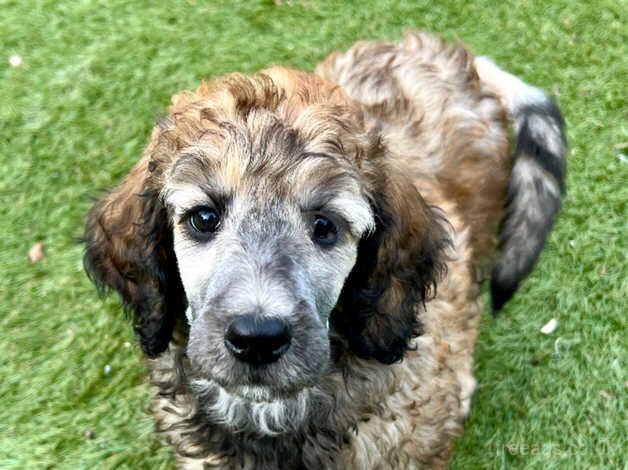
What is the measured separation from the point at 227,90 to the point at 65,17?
3.34m

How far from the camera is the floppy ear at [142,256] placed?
2.64m

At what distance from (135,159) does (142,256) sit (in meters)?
2.24

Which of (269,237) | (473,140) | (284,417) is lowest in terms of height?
(284,417)

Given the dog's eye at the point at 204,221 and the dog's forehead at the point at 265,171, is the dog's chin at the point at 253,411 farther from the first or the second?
the dog's forehead at the point at 265,171

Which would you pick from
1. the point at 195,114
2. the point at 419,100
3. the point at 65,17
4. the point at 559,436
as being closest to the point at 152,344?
the point at 195,114

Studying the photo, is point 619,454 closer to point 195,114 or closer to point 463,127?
point 463,127

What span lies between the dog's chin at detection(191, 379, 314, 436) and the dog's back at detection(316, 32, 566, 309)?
3.35 feet

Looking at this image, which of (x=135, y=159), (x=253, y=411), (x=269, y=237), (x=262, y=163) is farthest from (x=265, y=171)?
(x=135, y=159)

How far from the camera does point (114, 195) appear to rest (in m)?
2.92

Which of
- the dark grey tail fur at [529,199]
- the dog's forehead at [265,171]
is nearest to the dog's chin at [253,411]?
the dog's forehead at [265,171]

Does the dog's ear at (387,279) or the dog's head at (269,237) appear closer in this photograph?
the dog's head at (269,237)

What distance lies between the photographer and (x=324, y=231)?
243cm

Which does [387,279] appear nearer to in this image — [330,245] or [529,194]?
[330,245]

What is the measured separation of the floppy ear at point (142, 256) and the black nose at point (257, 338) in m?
0.61
